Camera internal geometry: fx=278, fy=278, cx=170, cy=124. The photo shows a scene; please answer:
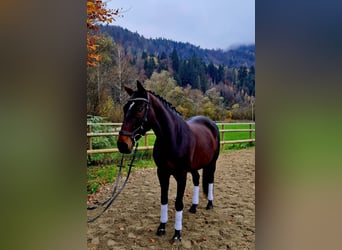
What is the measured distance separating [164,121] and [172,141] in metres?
0.10

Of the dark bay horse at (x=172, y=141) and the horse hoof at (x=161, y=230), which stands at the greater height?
the dark bay horse at (x=172, y=141)

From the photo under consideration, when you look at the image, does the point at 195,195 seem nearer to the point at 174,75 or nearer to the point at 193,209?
the point at 193,209

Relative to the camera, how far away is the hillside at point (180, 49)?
113 cm

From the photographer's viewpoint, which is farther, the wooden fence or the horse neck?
the horse neck

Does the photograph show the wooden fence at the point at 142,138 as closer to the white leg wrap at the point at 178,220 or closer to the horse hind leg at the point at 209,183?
the horse hind leg at the point at 209,183

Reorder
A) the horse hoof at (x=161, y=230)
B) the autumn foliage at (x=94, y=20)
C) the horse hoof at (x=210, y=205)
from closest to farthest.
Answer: the autumn foliage at (x=94, y=20) < the horse hoof at (x=161, y=230) < the horse hoof at (x=210, y=205)

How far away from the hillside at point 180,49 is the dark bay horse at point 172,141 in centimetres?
17

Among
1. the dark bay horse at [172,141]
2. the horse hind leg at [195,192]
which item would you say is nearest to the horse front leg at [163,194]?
the dark bay horse at [172,141]

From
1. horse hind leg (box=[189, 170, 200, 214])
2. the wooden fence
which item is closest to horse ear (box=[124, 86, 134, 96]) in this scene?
the wooden fence

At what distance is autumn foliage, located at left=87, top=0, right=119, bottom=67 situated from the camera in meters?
1.07

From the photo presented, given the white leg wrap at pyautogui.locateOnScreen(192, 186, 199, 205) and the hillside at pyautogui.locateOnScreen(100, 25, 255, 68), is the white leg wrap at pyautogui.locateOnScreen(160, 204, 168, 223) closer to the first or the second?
the white leg wrap at pyautogui.locateOnScreen(192, 186, 199, 205)
